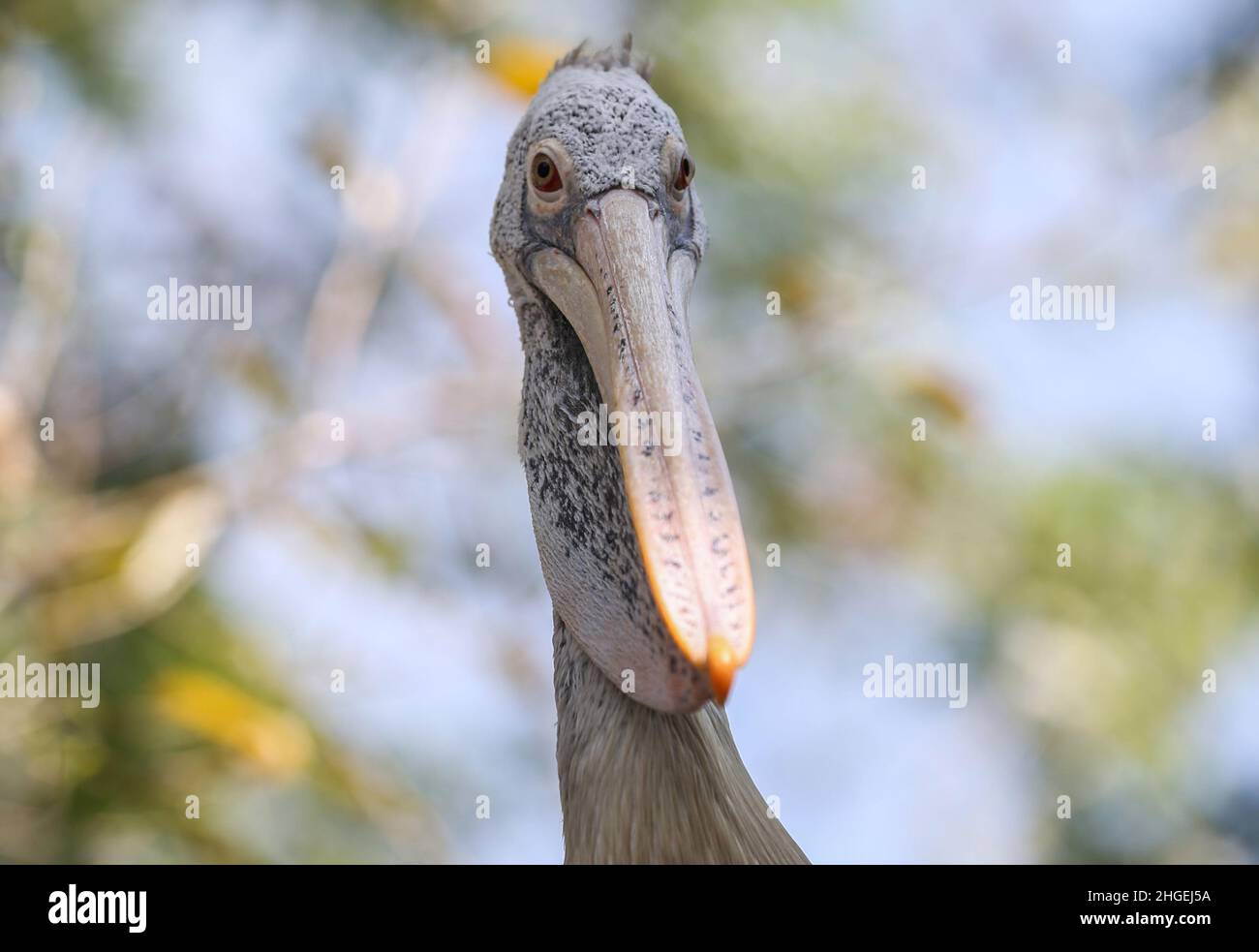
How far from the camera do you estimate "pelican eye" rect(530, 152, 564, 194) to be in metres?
1.98

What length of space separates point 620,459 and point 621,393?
9 centimetres

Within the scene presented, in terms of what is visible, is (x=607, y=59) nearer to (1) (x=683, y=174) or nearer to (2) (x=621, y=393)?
(1) (x=683, y=174)

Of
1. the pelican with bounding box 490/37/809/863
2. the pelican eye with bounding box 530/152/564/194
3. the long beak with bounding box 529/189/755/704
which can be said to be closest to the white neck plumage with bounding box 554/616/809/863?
the pelican with bounding box 490/37/809/863

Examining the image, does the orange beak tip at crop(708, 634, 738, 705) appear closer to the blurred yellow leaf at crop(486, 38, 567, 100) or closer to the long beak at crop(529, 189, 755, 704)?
the long beak at crop(529, 189, 755, 704)

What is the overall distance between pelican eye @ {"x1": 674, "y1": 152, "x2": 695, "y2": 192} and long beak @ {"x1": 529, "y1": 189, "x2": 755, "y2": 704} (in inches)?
3.1

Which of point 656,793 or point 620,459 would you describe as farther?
point 656,793

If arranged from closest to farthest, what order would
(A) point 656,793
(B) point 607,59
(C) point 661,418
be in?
1. (C) point 661,418
2. (A) point 656,793
3. (B) point 607,59

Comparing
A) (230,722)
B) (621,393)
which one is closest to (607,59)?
(621,393)

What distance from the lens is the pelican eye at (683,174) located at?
1961mm

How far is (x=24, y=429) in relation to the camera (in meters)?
4.49

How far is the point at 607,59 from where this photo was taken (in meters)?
2.16

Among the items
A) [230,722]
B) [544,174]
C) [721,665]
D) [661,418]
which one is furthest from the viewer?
[230,722]
